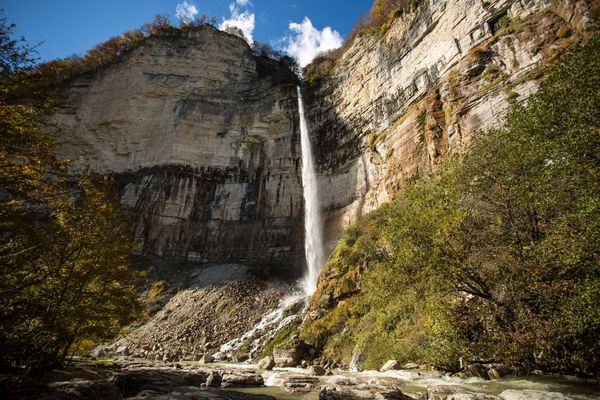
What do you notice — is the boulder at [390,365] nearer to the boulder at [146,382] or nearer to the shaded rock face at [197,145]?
the boulder at [146,382]

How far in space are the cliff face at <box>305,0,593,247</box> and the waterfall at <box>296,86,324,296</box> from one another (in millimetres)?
1049

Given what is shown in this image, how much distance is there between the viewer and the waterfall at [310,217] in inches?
1184

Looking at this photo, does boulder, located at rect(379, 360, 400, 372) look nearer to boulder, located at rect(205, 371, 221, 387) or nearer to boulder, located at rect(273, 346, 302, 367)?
boulder, located at rect(273, 346, 302, 367)

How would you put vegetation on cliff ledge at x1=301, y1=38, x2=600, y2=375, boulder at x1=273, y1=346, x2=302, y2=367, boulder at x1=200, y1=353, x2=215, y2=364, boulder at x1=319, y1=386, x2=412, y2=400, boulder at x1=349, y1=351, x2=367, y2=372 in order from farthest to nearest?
1. boulder at x1=200, y1=353, x2=215, y2=364
2. boulder at x1=273, y1=346, x2=302, y2=367
3. boulder at x1=349, y1=351, x2=367, y2=372
4. boulder at x1=319, y1=386, x2=412, y2=400
5. vegetation on cliff ledge at x1=301, y1=38, x2=600, y2=375

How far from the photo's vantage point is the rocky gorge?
44.1 ft

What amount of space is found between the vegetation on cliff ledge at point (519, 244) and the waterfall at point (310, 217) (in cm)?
1804

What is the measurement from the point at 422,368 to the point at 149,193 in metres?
34.8

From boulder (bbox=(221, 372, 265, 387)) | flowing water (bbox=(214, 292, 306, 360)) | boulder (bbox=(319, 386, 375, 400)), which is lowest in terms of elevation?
boulder (bbox=(221, 372, 265, 387))

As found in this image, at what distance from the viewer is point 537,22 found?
58.9ft

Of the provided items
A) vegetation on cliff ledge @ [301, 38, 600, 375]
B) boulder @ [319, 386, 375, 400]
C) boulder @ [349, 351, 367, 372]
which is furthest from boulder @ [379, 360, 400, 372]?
boulder @ [319, 386, 375, 400]

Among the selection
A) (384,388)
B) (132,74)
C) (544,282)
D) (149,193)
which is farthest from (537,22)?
(132,74)

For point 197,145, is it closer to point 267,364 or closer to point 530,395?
point 267,364

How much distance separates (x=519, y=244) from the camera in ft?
28.2

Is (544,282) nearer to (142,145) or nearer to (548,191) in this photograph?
(548,191)
